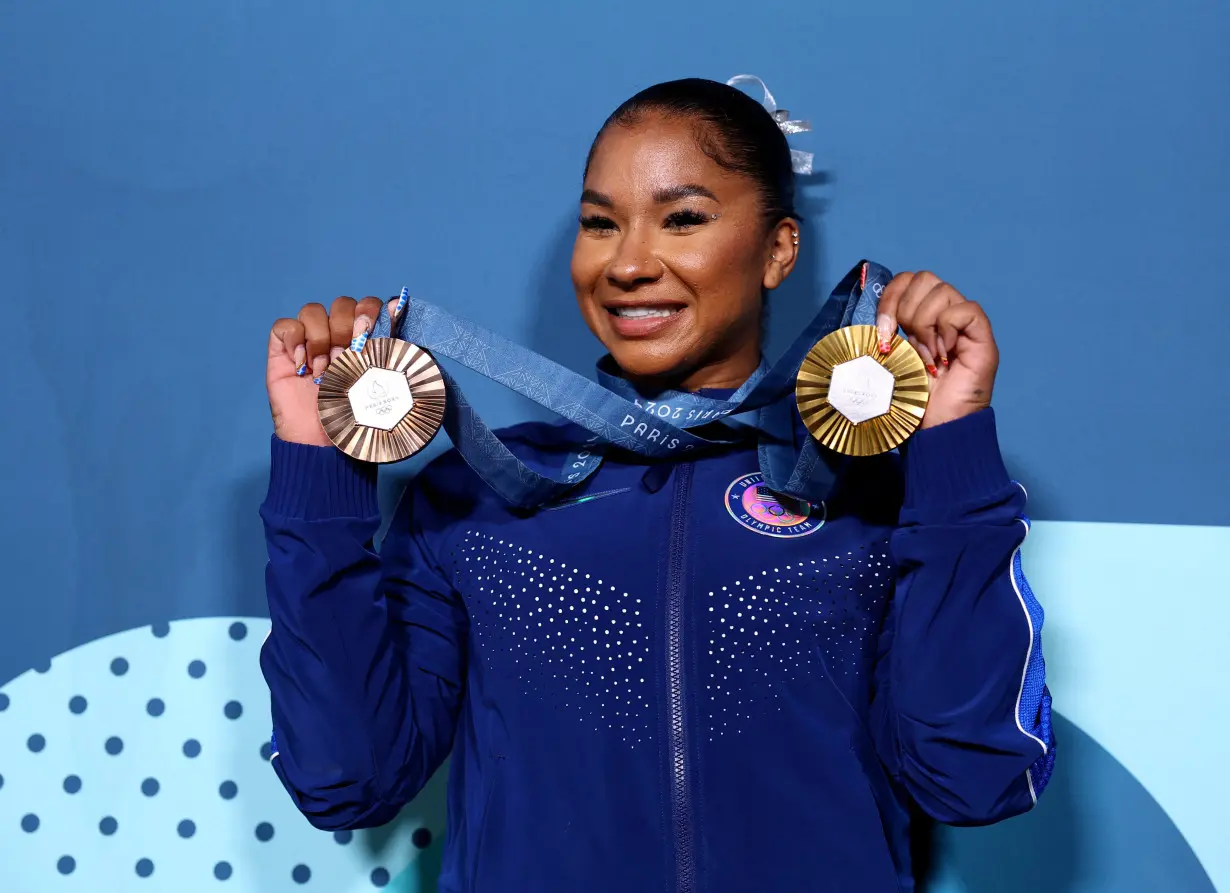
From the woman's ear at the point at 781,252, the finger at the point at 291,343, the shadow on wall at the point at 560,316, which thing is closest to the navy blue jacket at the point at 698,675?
the finger at the point at 291,343

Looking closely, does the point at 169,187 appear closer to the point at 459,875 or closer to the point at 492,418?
the point at 492,418

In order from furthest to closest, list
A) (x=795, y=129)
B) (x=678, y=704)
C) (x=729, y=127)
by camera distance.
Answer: (x=795, y=129), (x=729, y=127), (x=678, y=704)

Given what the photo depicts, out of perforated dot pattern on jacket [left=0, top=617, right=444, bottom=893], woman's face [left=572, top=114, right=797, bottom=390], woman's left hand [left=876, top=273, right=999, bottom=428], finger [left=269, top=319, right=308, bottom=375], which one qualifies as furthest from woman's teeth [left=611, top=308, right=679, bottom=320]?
perforated dot pattern on jacket [left=0, top=617, right=444, bottom=893]

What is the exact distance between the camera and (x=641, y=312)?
1.47 m

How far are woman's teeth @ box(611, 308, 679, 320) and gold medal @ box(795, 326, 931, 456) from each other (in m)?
0.20

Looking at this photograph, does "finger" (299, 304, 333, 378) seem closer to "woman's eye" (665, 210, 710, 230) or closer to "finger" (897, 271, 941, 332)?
"woman's eye" (665, 210, 710, 230)

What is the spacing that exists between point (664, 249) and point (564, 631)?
0.43 metres

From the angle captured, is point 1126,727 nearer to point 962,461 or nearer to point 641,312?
point 962,461

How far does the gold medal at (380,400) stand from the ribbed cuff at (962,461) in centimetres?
50

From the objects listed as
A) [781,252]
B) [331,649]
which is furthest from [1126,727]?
[331,649]

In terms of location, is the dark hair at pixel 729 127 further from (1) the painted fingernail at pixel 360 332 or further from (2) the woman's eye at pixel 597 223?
(1) the painted fingernail at pixel 360 332

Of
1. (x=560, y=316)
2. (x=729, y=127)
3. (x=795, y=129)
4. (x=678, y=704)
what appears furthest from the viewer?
(x=560, y=316)

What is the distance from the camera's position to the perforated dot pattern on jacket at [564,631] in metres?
1.42

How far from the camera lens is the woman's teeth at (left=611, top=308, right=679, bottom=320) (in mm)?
1466
